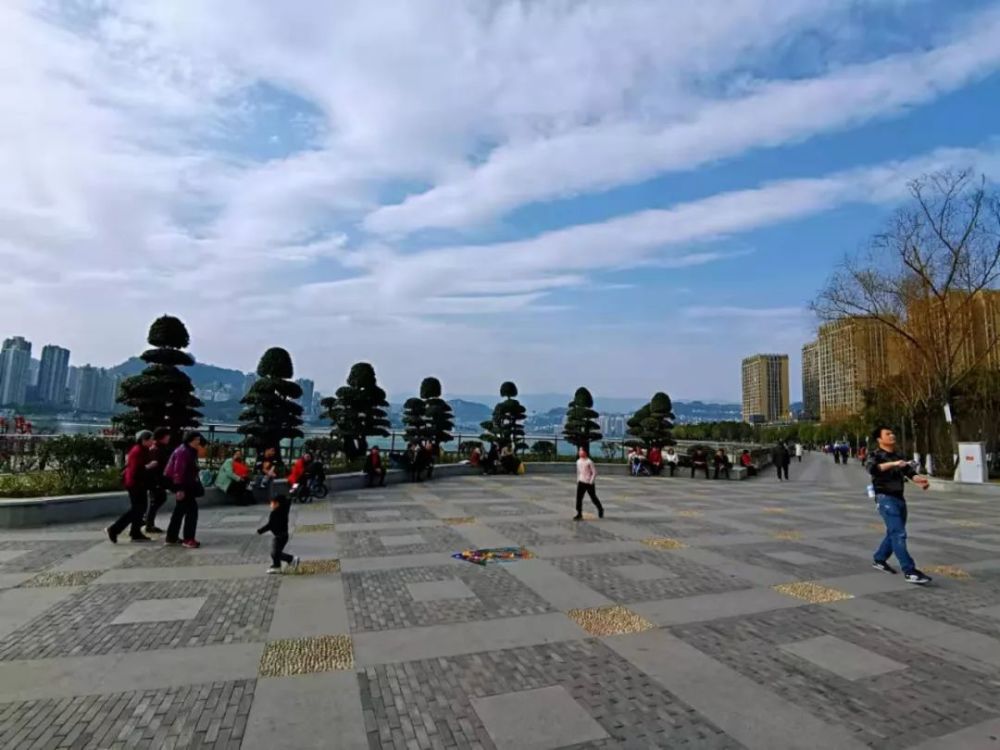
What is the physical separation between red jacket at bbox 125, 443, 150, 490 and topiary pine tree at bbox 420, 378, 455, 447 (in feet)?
59.5

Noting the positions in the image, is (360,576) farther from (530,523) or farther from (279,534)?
(530,523)

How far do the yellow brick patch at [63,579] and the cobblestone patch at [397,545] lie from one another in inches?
113

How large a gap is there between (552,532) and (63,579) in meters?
6.83

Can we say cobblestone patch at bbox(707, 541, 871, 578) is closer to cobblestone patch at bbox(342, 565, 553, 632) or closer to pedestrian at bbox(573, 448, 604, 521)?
pedestrian at bbox(573, 448, 604, 521)

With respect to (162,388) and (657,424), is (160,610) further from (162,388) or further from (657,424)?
(657,424)

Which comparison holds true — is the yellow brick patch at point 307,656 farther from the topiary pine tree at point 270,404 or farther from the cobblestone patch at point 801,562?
the topiary pine tree at point 270,404

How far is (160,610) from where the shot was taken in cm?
571

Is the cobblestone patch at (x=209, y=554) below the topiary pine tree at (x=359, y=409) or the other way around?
below

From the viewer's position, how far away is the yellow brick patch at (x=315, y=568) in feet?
23.7

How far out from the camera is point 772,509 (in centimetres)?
1438

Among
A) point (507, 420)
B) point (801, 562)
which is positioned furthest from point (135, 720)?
point (507, 420)

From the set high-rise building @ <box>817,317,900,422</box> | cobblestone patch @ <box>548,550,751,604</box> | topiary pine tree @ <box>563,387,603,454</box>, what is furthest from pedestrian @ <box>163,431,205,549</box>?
high-rise building @ <box>817,317,900,422</box>

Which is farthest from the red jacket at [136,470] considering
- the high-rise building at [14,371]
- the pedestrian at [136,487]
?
the high-rise building at [14,371]

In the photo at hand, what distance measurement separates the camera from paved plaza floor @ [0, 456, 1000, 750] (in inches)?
144
